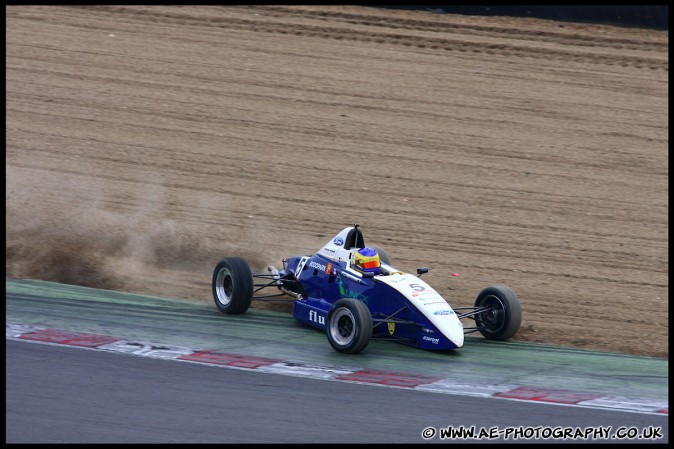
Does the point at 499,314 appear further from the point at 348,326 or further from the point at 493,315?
the point at 348,326

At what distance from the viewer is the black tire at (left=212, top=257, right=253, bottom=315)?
12.2 meters

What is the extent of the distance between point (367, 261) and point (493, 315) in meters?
1.57

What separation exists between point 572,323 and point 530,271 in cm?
169

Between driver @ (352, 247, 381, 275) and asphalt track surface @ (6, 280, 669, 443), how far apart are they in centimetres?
86

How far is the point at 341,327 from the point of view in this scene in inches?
435

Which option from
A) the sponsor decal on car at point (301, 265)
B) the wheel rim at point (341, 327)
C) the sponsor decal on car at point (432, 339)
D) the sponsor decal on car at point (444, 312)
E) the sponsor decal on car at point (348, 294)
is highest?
the sponsor decal on car at point (301, 265)

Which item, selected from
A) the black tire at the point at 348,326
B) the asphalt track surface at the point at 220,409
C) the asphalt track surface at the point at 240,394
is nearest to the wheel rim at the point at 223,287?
the asphalt track surface at the point at 240,394

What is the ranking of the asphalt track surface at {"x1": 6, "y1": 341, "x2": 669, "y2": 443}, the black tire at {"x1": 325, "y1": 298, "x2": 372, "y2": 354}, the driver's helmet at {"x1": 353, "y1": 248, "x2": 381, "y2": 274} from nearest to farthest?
Result: the asphalt track surface at {"x1": 6, "y1": 341, "x2": 669, "y2": 443}
the black tire at {"x1": 325, "y1": 298, "x2": 372, "y2": 354}
the driver's helmet at {"x1": 353, "y1": 248, "x2": 381, "y2": 274}

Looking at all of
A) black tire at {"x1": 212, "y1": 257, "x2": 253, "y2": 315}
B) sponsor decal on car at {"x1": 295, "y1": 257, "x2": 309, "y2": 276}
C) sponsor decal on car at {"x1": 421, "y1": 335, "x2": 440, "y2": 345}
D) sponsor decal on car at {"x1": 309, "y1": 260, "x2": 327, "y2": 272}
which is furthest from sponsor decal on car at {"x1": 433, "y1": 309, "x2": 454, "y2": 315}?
black tire at {"x1": 212, "y1": 257, "x2": 253, "y2": 315}

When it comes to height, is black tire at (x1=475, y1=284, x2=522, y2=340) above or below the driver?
below

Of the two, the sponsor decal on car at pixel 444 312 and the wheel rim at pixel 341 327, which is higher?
the sponsor decal on car at pixel 444 312

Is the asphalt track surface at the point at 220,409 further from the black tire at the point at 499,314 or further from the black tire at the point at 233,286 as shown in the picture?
the black tire at the point at 499,314

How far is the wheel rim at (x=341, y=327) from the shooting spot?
10891 millimetres

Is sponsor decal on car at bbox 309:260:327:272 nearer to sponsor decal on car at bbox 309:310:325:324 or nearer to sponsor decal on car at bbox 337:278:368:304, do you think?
sponsor decal on car at bbox 337:278:368:304
